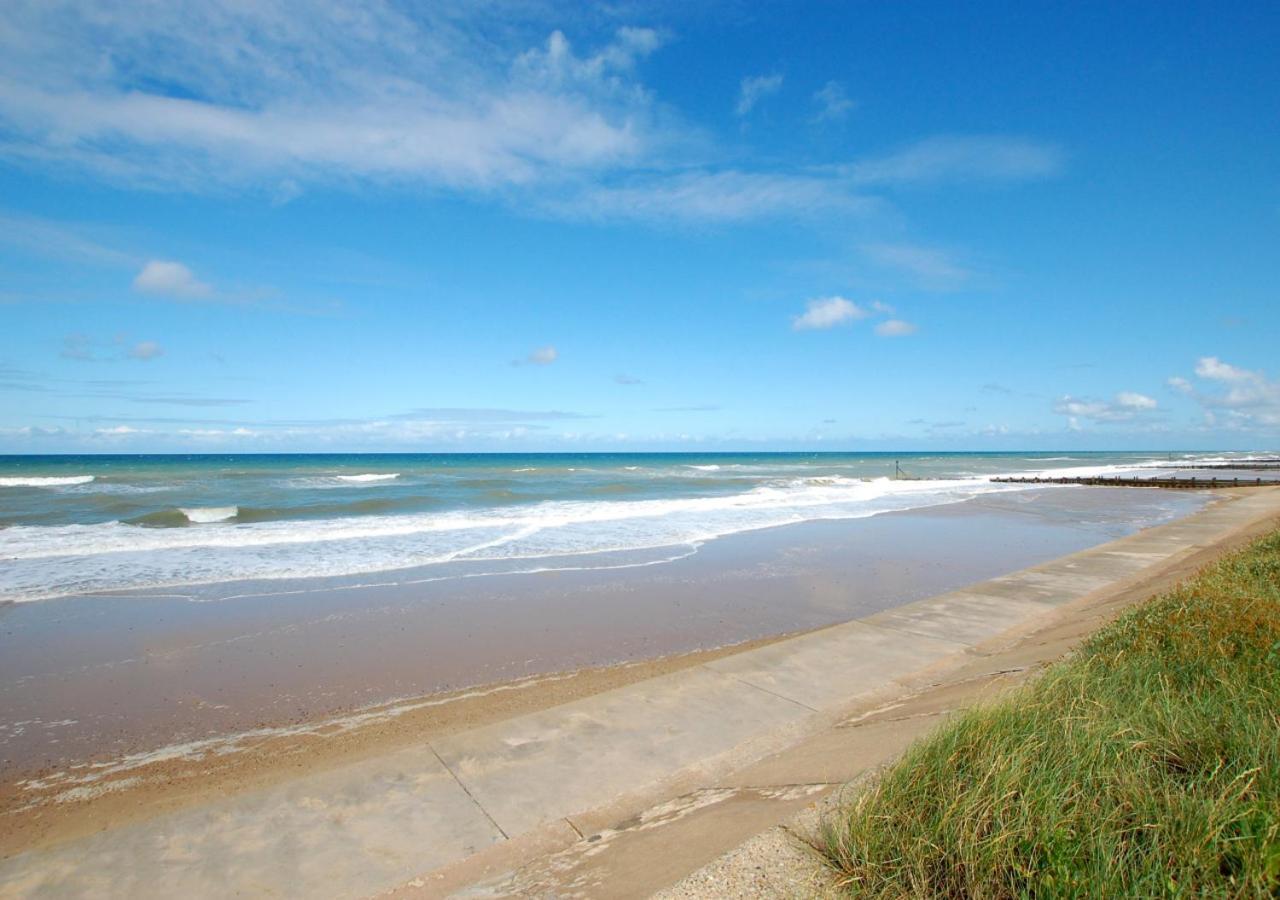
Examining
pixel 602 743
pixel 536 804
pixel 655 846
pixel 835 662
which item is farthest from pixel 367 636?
pixel 655 846

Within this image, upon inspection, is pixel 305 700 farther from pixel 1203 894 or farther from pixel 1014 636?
pixel 1014 636

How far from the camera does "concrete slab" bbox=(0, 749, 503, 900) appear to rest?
12.9 feet

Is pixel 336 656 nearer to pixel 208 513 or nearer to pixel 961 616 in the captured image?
pixel 961 616

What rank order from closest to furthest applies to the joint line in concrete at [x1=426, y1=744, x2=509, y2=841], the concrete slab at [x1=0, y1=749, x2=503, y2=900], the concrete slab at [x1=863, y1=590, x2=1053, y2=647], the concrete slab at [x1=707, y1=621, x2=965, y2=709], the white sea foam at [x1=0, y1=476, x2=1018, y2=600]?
the concrete slab at [x1=0, y1=749, x2=503, y2=900]
the joint line in concrete at [x1=426, y1=744, x2=509, y2=841]
the concrete slab at [x1=707, y1=621, x2=965, y2=709]
the concrete slab at [x1=863, y1=590, x2=1053, y2=647]
the white sea foam at [x1=0, y1=476, x2=1018, y2=600]

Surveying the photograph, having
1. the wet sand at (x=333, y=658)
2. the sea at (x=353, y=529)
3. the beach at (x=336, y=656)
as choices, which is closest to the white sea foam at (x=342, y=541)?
the sea at (x=353, y=529)

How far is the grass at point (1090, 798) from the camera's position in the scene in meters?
2.79

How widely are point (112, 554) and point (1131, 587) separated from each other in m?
20.9

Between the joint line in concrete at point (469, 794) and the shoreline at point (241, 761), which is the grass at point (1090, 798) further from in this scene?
the shoreline at point (241, 761)

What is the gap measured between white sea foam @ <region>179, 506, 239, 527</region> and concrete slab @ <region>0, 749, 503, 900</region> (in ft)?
72.9

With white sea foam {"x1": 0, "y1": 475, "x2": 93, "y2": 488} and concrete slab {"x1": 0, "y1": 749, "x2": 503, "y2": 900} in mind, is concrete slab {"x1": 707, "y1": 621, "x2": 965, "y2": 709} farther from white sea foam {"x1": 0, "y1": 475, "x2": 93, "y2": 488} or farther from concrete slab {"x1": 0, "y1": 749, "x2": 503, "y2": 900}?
white sea foam {"x1": 0, "y1": 475, "x2": 93, "y2": 488}

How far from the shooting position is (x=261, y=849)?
4254 millimetres

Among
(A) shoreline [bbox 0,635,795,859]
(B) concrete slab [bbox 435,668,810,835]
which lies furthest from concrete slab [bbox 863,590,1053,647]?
(A) shoreline [bbox 0,635,795,859]

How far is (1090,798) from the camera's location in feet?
10.5

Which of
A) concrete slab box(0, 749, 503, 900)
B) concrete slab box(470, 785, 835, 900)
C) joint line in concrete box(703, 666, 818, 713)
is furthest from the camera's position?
joint line in concrete box(703, 666, 818, 713)
